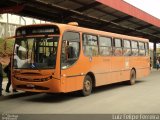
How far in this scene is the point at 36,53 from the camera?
12180 mm

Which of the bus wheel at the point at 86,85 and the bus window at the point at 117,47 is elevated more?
the bus window at the point at 117,47

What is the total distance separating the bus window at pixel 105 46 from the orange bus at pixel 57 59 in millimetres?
43

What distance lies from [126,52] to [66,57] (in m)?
6.68

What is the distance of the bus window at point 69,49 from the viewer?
12.0 meters

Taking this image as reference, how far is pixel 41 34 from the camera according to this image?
40.3 feet

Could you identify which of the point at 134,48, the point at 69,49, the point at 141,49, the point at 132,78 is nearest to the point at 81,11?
the point at 134,48

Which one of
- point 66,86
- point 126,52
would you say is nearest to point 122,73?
point 126,52

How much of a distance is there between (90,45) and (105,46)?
1653 millimetres

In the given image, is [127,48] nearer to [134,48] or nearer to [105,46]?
[134,48]

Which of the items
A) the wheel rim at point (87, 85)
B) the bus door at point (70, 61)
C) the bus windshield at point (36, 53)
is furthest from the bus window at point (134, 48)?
the bus windshield at point (36, 53)

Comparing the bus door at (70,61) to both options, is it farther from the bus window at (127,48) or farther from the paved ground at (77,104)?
the bus window at (127,48)

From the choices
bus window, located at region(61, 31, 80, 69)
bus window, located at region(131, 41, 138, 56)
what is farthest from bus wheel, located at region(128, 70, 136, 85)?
bus window, located at region(61, 31, 80, 69)

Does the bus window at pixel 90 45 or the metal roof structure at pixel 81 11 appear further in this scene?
the metal roof structure at pixel 81 11

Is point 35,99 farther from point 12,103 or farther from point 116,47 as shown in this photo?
point 116,47
